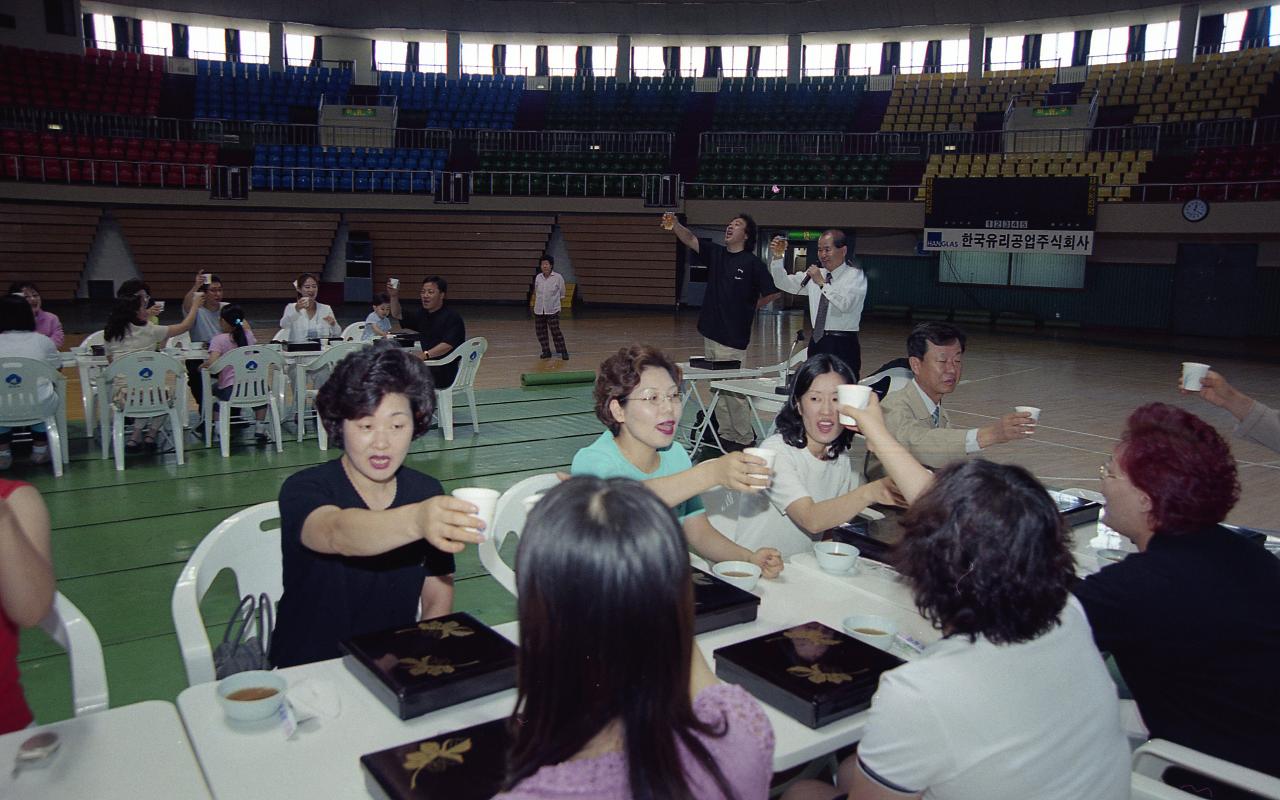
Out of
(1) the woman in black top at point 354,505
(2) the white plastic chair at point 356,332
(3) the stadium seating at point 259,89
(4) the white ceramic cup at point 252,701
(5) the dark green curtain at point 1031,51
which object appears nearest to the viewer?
(4) the white ceramic cup at point 252,701

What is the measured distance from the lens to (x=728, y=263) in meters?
7.89

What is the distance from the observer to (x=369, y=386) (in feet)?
7.66

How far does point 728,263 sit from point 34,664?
5.74m

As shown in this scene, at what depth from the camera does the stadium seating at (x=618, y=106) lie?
76.0 ft

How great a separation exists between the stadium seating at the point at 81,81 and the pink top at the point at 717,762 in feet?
75.0

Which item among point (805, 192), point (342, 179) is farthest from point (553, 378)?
point (342, 179)

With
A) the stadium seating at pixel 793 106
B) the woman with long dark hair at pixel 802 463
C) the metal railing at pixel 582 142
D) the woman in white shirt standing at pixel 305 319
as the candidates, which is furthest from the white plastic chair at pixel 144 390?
the stadium seating at pixel 793 106

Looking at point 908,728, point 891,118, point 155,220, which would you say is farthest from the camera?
point 891,118

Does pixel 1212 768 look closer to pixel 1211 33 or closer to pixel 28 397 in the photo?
pixel 28 397

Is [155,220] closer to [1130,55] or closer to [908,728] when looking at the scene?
[908,728]

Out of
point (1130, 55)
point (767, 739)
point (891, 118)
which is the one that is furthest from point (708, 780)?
point (1130, 55)

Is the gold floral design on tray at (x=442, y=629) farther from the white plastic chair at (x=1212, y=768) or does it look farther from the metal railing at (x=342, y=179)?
the metal railing at (x=342, y=179)

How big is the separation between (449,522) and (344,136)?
2248cm

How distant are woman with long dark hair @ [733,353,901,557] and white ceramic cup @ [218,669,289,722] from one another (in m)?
1.71
